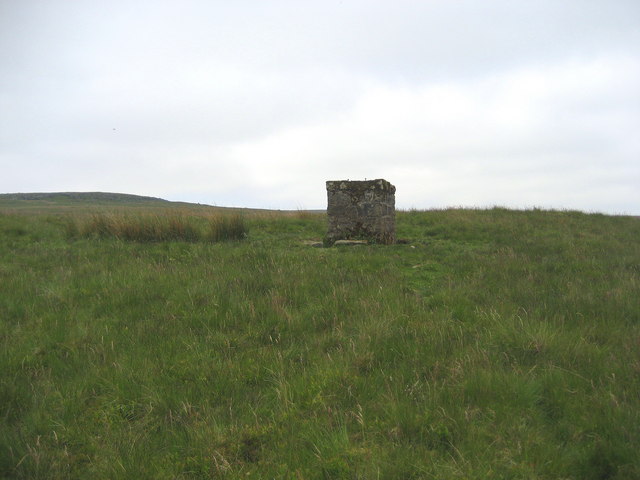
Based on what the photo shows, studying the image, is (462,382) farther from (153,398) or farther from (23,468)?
(23,468)

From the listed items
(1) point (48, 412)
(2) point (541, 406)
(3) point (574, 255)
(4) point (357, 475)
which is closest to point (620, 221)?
(3) point (574, 255)

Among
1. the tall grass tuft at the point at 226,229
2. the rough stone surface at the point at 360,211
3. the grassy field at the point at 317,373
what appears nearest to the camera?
the grassy field at the point at 317,373

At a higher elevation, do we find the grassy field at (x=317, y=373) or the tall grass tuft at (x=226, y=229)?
the tall grass tuft at (x=226, y=229)

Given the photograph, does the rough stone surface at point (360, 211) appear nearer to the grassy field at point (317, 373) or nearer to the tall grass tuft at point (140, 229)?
the tall grass tuft at point (140, 229)

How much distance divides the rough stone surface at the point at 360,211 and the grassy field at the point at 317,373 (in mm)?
3574

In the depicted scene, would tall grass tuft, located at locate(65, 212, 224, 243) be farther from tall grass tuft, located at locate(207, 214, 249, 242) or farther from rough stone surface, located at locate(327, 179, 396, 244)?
rough stone surface, located at locate(327, 179, 396, 244)

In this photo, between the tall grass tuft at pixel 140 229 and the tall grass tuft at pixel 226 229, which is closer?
the tall grass tuft at pixel 140 229

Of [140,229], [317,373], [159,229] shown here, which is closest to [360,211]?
[159,229]

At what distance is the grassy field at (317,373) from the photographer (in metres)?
2.39

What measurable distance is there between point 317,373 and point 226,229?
779cm

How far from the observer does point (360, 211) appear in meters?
10.3

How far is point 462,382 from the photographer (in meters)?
3.05

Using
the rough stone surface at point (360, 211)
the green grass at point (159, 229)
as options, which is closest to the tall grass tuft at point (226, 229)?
the green grass at point (159, 229)

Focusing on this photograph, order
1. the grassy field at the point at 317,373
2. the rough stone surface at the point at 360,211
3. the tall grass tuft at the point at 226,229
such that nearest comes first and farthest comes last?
the grassy field at the point at 317,373
the rough stone surface at the point at 360,211
the tall grass tuft at the point at 226,229
